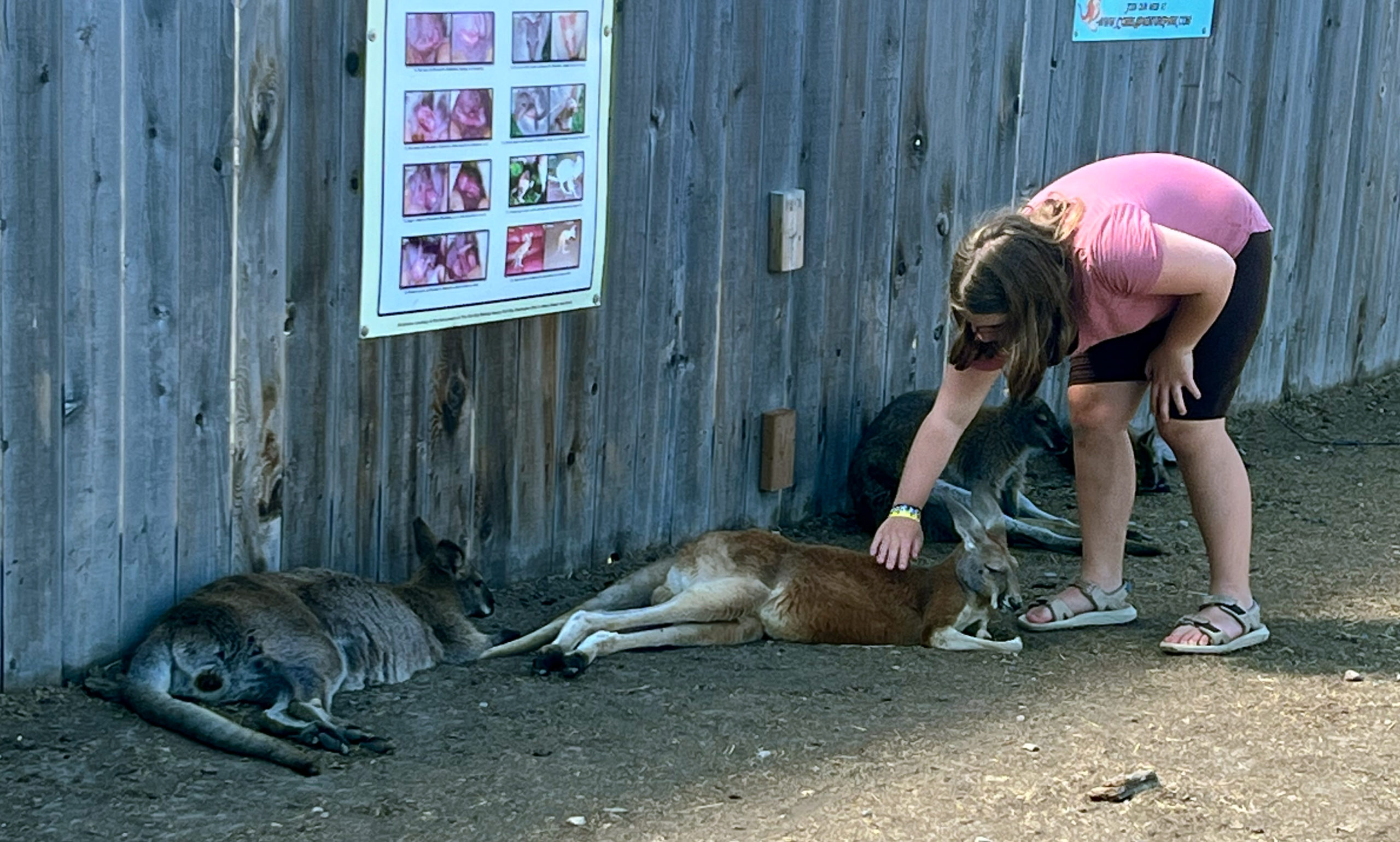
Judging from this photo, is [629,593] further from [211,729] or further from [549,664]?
[211,729]

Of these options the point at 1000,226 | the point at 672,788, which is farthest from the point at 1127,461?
the point at 672,788

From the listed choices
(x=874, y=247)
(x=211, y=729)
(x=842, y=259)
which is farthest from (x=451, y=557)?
(x=874, y=247)

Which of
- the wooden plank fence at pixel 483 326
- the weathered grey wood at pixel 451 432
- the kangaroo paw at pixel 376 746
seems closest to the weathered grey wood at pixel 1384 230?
the wooden plank fence at pixel 483 326

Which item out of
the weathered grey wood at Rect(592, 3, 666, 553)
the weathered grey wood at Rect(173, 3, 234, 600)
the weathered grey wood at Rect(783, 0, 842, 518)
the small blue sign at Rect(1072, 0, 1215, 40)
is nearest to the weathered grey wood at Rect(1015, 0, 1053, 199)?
the small blue sign at Rect(1072, 0, 1215, 40)

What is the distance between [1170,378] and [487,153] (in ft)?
7.35

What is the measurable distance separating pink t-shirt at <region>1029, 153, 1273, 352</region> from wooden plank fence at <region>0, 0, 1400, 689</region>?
4.75 ft

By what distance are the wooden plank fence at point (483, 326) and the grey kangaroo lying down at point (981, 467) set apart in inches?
8.3

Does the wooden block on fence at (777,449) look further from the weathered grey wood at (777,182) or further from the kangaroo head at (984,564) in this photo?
the kangaroo head at (984,564)

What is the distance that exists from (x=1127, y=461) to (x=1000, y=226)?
1.16m

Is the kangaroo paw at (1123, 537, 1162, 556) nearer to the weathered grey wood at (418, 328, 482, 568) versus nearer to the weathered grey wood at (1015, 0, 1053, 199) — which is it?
the weathered grey wood at (1015, 0, 1053, 199)

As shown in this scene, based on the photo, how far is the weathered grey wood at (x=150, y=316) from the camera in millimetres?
4789

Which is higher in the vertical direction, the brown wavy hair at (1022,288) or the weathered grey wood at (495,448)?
the brown wavy hair at (1022,288)

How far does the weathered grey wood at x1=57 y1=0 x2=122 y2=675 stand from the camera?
183 inches

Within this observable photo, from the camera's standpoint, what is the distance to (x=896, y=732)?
496 cm
